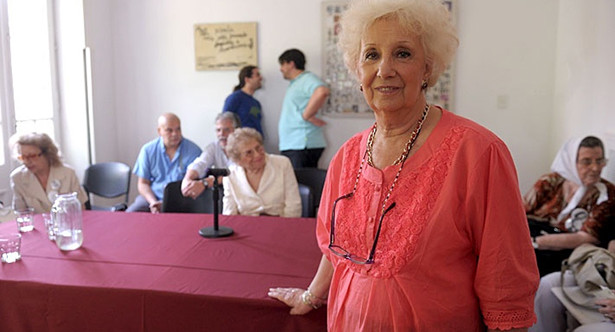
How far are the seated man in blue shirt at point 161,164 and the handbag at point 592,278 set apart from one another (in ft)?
8.85

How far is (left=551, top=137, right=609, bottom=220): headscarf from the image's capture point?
8.80 feet

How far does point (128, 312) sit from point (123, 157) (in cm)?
378

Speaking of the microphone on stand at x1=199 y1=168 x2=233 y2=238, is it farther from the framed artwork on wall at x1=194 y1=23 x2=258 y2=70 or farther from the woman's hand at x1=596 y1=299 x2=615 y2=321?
the framed artwork on wall at x1=194 y1=23 x2=258 y2=70

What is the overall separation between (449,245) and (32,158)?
2749 mm

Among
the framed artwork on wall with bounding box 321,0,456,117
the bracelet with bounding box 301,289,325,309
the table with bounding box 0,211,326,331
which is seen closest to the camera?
the bracelet with bounding box 301,289,325,309

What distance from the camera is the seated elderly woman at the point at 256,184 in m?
2.74

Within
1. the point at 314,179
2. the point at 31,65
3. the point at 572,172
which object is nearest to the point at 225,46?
→ the point at 31,65

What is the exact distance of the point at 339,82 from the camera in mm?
4699

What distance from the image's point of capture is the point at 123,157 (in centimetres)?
521

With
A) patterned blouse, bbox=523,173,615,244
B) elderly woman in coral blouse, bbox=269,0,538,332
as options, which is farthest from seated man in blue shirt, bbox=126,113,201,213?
elderly woman in coral blouse, bbox=269,0,538,332

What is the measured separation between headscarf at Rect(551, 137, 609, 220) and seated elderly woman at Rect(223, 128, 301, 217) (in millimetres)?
1538

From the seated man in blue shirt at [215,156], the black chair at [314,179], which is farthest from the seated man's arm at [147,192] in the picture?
the black chair at [314,179]

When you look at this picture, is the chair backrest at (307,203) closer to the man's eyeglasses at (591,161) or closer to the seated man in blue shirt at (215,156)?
the seated man in blue shirt at (215,156)

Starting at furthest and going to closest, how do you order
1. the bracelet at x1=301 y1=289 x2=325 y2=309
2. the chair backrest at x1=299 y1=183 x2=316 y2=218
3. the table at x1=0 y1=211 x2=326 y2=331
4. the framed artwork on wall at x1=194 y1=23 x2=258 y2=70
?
the framed artwork on wall at x1=194 y1=23 x2=258 y2=70, the chair backrest at x1=299 y1=183 x2=316 y2=218, the table at x1=0 y1=211 x2=326 y2=331, the bracelet at x1=301 y1=289 x2=325 y2=309
